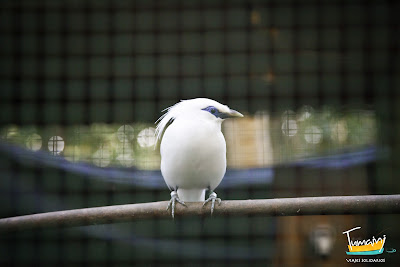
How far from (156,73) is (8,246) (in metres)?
1.08

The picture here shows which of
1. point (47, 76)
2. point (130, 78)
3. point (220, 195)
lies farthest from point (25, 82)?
point (220, 195)

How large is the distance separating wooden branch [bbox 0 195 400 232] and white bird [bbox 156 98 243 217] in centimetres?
4

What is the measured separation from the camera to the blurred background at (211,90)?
2221mm

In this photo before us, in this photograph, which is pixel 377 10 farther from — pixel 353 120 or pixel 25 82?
pixel 25 82

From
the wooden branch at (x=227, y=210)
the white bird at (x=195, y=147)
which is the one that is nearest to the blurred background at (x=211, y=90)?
the white bird at (x=195, y=147)

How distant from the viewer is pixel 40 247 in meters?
2.20

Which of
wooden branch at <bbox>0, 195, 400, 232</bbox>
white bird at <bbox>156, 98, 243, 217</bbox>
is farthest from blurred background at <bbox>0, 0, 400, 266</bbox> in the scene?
wooden branch at <bbox>0, 195, 400, 232</bbox>

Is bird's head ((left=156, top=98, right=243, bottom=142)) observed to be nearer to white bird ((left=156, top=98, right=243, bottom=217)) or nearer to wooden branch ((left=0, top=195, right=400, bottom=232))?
white bird ((left=156, top=98, right=243, bottom=217))

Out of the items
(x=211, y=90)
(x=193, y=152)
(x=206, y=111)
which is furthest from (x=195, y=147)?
(x=211, y=90)

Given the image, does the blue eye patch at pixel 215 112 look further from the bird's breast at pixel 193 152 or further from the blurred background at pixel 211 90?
the blurred background at pixel 211 90

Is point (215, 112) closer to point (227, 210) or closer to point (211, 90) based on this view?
point (227, 210)

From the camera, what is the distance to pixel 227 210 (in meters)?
1.34

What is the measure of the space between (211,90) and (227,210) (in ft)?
3.56

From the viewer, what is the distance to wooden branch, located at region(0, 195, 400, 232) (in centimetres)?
126
